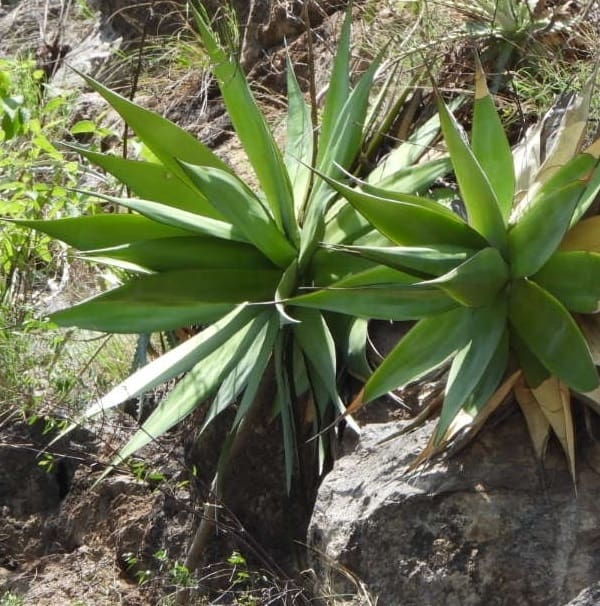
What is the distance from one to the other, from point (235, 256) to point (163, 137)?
19.9 inches

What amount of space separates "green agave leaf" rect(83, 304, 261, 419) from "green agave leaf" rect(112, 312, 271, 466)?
0.04 m

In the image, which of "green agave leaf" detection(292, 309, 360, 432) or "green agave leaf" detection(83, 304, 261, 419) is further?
"green agave leaf" detection(83, 304, 261, 419)

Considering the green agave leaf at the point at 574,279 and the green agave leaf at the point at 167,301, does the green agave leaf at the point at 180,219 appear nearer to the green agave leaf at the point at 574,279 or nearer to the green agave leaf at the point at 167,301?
the green agave leaf at the point at 167,301

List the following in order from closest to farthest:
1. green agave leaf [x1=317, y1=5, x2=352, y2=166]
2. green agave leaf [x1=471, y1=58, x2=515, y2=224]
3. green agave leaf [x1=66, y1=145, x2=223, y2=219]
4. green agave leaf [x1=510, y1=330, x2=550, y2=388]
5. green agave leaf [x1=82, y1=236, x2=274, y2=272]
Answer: green agave leaf [x1=510, y1=330, x2=550, y2=388] < green agave leaf [x1=471, y1=58, x2=515, y2=224] < green agave leaf [x1=82, y1=236, x2=274, y2=272] < green agave leaf [x1=66, y1=145, x2=223, y2=219] < green agave leaf [x1=317, y1=5, x2=352, y2=166]

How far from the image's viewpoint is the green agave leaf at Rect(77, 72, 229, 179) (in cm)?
426

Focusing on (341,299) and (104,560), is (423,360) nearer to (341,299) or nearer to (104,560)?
(341,299)

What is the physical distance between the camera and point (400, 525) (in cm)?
343

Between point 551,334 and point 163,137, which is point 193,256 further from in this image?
point 551,334

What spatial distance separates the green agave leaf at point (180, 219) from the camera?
159 inches

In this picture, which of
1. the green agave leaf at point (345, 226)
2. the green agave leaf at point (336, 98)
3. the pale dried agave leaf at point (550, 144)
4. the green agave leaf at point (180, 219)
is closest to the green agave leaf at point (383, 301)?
the pale dried agave leaf at point (550, 144)

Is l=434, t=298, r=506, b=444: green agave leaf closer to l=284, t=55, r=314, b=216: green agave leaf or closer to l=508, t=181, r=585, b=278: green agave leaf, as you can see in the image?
l=508, t=181, r=585, b=278: green agave leaf

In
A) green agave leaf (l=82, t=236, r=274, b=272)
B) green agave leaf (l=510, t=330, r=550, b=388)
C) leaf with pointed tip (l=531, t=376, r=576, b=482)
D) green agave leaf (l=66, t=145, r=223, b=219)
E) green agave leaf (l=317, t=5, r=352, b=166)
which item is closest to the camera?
leaf with pointed tip (l=531, t=376, r=576, b=482)

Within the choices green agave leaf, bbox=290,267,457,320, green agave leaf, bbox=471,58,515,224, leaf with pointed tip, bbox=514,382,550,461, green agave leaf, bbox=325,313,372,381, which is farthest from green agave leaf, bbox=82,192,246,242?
leaf with pointed tip, bbox=514,382,550,461

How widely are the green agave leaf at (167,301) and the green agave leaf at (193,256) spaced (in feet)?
0.24
